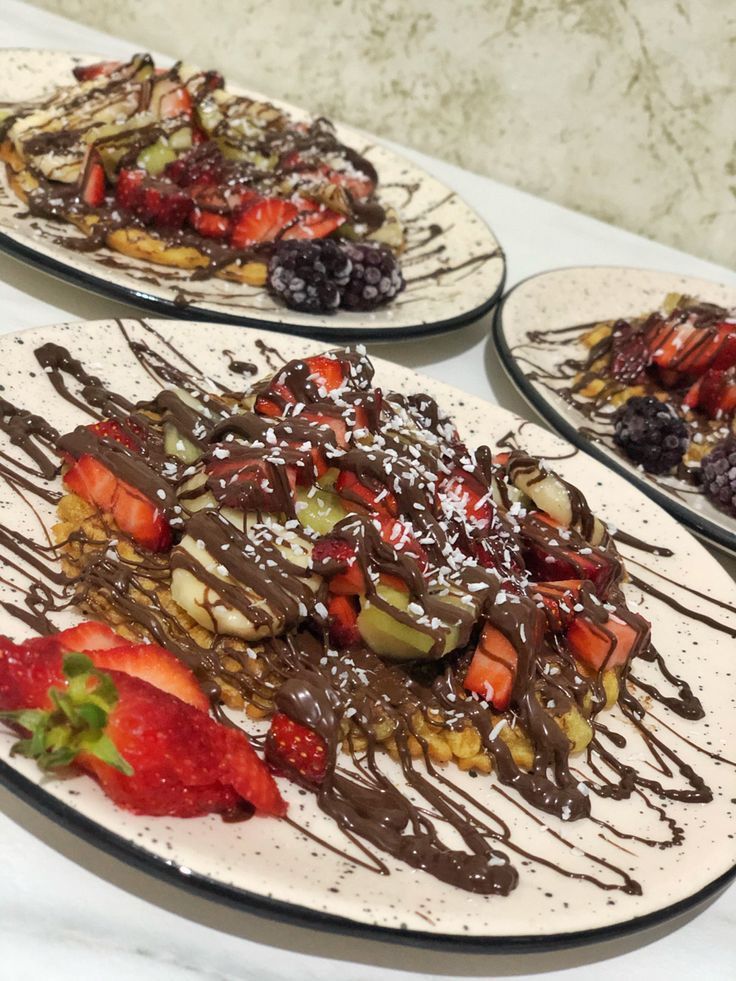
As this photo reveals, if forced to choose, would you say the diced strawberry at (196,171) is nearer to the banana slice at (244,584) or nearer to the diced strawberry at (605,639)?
the banana slice at (244,584)

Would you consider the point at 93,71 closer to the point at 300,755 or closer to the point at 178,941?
the point at 300,755

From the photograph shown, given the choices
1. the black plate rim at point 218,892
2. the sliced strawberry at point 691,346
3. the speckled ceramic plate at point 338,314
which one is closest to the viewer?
the black plate rim at point 218,892

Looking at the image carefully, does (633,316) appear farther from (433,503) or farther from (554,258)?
(433,503)

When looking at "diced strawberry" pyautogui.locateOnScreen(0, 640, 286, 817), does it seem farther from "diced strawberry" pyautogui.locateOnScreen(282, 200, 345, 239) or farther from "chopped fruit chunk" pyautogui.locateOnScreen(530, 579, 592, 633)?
"diced strawberry" pyautogui.locateOnScreen(282, 200, 345, 239)

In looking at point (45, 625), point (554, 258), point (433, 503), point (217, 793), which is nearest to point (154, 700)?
point (217, 793)

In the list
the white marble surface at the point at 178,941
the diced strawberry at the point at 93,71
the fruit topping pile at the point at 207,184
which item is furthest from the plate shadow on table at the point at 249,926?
the diced strawberry at the point at 93,71

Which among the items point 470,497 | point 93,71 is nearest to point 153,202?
point 93,71
